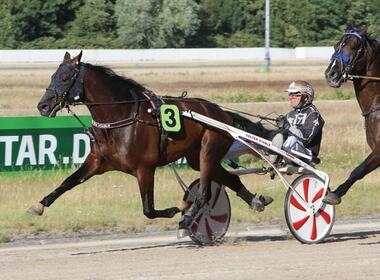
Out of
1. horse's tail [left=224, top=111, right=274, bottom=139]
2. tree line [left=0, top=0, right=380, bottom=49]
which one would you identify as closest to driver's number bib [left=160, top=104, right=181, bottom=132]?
horse's tail [left=224, top=111, right=274, bottom=139]

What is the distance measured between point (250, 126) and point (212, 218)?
41.3 inches

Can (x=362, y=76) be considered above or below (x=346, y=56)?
below

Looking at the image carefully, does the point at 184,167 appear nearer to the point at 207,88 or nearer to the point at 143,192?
the point at 143,192

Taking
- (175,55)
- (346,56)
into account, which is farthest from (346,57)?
(175,55)

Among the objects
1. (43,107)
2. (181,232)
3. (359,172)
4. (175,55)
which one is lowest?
(181,232)

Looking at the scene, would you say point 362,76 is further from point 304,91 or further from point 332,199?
point 332,199

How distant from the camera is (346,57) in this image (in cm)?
986

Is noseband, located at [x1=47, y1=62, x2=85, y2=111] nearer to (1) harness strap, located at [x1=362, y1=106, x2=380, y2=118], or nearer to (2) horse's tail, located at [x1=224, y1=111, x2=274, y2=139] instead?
(2) horse's tail, located at [x1=224, y1=111, x2=274, y2=139]

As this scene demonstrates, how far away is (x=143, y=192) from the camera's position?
9.17 m

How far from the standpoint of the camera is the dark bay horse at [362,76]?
380 inches

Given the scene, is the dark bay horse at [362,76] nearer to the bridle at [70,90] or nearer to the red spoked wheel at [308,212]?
the red spoked wheel at [308,212]

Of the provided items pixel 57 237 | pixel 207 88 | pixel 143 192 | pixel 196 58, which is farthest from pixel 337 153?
pixel 196 58

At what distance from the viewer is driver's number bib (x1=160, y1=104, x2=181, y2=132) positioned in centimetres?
932

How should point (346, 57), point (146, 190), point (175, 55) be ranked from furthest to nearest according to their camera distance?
point (175, 55) → point (346, 57) → point (146, 190)
